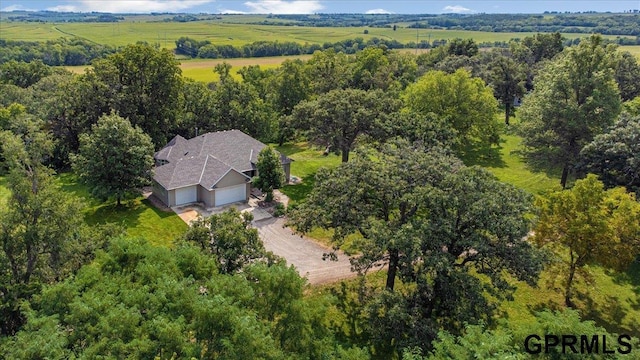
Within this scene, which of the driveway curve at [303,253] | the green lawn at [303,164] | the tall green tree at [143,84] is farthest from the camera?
the tall green tree at [143,84]

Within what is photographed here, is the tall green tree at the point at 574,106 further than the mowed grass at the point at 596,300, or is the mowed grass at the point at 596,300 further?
the tall green tree at the point at 574,106

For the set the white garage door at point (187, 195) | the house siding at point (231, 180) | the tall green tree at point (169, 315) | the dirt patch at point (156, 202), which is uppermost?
the tall green tree at point (169, 315)

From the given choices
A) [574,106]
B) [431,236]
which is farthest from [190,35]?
[431,236]

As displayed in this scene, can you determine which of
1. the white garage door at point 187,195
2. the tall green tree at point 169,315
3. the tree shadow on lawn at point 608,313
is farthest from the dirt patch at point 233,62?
the tree shadow on lawn at point 608,313

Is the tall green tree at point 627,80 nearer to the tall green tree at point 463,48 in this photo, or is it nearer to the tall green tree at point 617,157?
the tall green tree at point 463,48

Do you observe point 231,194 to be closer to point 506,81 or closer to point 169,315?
point 169,315

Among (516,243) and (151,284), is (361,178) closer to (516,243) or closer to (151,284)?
(516,243)
